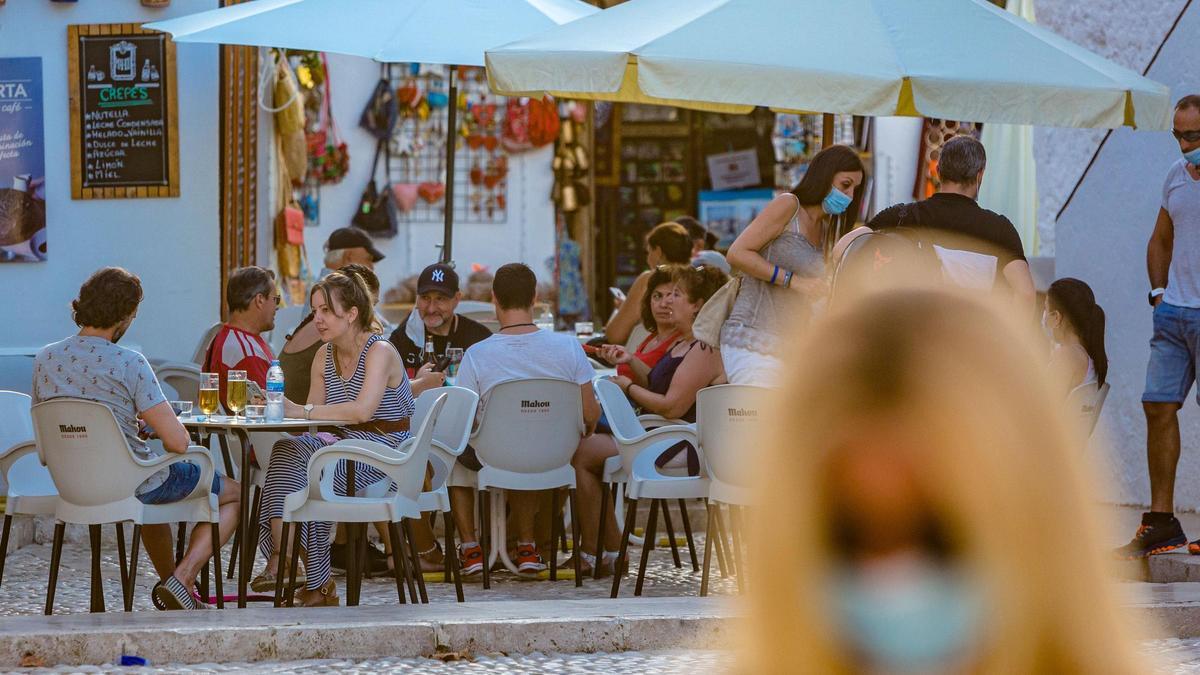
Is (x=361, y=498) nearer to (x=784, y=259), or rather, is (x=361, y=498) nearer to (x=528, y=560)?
(x=528, y=560)

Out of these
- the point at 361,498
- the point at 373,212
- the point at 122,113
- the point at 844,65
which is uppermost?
the point at 844,65

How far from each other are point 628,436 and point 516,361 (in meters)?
0.60

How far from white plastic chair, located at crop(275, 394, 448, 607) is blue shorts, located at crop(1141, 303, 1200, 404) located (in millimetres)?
3018

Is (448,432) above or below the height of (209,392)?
below

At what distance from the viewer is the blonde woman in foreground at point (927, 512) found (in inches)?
42.6

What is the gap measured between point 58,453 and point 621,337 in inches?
160

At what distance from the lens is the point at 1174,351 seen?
7.39 metres

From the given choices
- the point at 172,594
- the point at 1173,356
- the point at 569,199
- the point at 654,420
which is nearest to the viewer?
the point at 172,594

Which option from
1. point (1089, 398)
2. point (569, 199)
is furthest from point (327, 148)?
point (1089, 398)

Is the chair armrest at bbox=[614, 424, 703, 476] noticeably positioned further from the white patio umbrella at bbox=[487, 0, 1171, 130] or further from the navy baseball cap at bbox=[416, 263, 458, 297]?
the navy baseball cap at bbox=[416, 263, 458, 297]

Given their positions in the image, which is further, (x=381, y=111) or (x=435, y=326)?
(x=381, y=111)

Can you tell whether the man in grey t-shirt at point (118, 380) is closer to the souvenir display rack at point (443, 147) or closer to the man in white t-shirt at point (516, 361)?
the man in white t-shirt at point (516, 361)

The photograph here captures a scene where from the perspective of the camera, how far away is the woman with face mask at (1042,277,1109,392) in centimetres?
751

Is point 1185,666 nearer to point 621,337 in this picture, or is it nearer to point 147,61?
point 621,337
